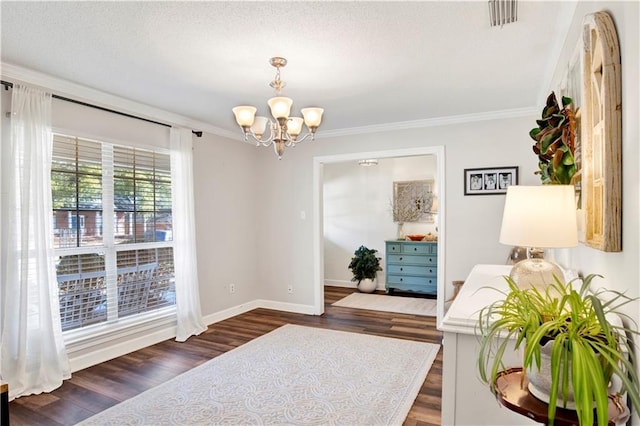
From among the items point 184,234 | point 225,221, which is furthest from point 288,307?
point 184,234

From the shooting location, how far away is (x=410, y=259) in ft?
20.4

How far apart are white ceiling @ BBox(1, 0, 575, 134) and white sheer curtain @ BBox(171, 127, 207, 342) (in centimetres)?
62

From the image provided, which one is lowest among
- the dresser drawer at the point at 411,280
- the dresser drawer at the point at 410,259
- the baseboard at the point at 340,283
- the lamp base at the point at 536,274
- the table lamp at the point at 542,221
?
the baseboard at the point at 340,283

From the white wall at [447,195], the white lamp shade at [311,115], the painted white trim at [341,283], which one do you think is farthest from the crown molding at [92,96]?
the painted white trim at [341,283]

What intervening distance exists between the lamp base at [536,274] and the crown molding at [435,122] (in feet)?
10.0

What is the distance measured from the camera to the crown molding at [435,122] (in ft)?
13.1

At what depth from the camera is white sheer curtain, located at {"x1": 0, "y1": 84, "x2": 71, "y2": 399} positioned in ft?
9.03

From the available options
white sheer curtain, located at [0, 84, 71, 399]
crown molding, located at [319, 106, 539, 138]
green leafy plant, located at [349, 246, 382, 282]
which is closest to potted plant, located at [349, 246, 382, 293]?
green leafy plant, located at [349, 246, 382, 282]

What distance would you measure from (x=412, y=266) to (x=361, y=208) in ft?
5.17

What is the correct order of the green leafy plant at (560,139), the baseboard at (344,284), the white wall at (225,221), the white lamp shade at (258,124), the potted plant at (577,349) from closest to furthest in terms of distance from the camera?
the potted plant at (577,349) < the green leafy plant at (560,139) < the white lamp shade at (258,124) < the white wall at (225,221) < the baseboard at (344,284)

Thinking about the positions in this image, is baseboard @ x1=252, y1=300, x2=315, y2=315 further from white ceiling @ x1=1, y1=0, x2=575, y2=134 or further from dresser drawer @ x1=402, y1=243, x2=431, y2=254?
white ceiling @ x1=1, y1=0, x2=575, y2=134

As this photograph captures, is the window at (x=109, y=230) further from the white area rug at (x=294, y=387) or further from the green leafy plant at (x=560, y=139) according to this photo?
the green leafy plant at (x=560, y=139)

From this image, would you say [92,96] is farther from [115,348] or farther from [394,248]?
[394,248]

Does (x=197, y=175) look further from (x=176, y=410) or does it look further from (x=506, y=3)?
(x=506, y=3)
